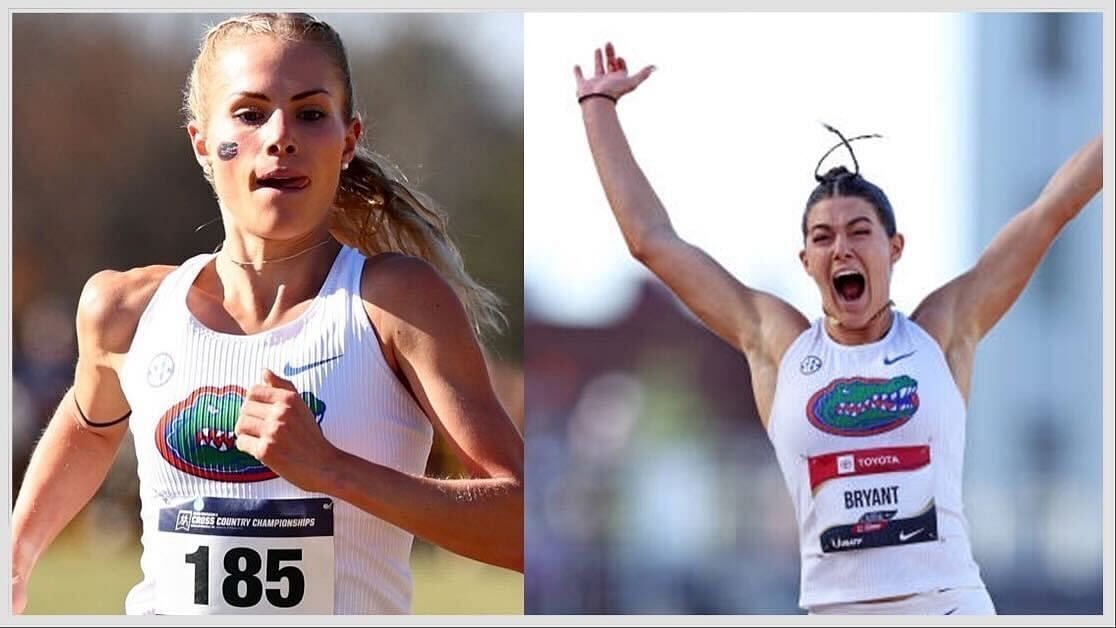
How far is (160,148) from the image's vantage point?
4918 mm

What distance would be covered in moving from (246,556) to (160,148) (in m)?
1.33

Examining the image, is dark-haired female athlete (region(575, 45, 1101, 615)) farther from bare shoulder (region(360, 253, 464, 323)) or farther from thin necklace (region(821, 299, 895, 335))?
bare shoulder (region(360, 253, 464, 323))

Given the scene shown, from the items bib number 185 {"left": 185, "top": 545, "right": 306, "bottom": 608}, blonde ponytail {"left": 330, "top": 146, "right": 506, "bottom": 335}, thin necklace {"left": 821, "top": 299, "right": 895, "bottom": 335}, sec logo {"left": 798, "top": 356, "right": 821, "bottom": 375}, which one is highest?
blonde ponytail {"left": 330, "top": 146, "right": 506, "bottom": 335}

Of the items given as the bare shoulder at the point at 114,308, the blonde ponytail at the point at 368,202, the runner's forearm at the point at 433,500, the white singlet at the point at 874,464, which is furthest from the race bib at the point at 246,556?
the white singlet at the point at 874,464

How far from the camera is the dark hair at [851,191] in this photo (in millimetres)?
4586

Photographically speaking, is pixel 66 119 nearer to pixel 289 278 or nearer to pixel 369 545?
pixel 289 278

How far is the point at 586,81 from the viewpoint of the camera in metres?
4.73

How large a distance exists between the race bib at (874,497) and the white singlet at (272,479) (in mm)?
1062

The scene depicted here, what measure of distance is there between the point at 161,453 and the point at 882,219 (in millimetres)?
1979

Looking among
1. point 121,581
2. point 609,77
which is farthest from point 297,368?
point 121,581

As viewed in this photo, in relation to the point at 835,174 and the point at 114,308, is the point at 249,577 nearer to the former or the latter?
the point at 114,308

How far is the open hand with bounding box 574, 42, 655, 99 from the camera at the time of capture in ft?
15.4

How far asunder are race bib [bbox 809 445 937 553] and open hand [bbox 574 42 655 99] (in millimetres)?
1142

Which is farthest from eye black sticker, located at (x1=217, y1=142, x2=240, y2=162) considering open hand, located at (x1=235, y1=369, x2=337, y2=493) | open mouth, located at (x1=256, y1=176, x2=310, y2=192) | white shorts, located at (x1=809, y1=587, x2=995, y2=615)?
white shorts, located at (x1=809, y1=587, x2=995, y2=615)
